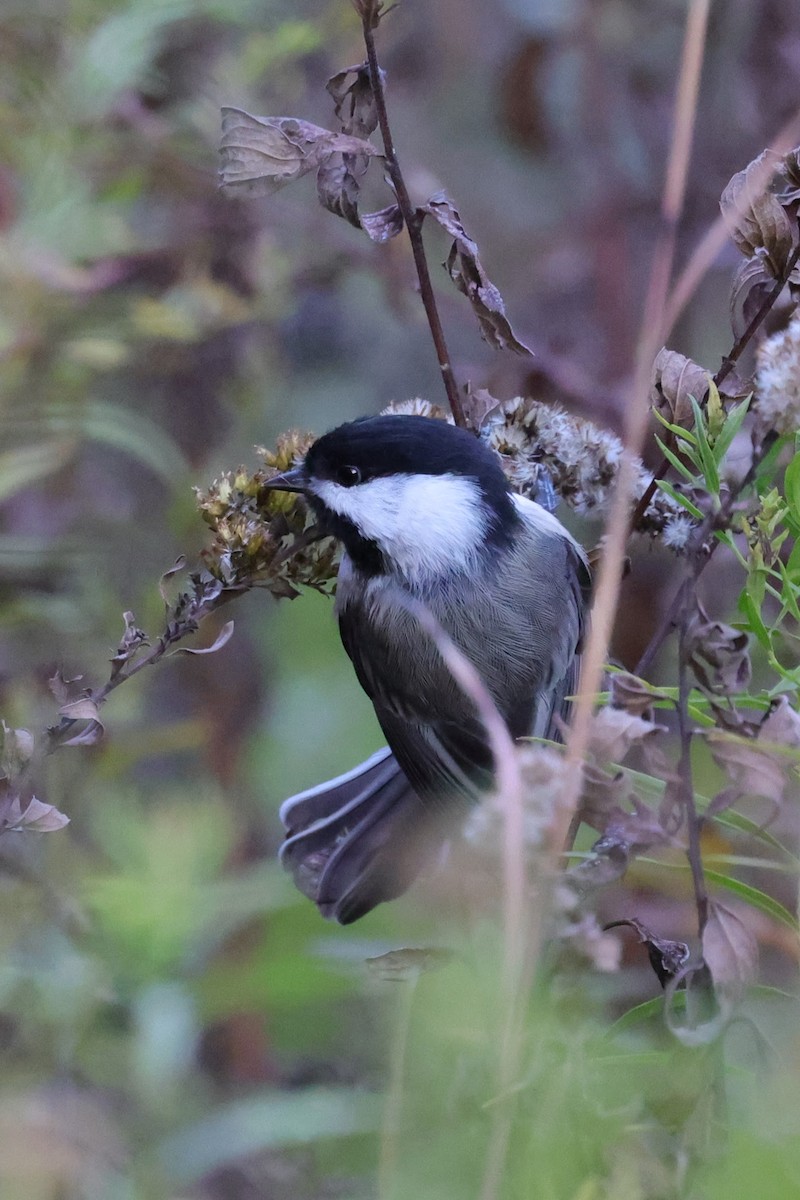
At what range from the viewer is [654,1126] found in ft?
2.62

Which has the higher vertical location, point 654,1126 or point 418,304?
point 418,304

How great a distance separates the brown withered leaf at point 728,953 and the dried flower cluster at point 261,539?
0.59 meters

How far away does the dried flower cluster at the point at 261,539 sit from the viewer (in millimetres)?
1257

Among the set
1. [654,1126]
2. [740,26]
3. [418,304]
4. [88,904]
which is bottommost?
[654,1126]

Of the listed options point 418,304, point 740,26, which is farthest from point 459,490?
point 740,26

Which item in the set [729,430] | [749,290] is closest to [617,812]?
[729,430]

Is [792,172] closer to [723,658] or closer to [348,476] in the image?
[723,658]

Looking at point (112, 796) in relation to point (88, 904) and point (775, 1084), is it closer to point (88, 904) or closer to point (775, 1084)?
point (88, 904)

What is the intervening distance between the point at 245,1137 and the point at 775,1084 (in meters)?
1.15

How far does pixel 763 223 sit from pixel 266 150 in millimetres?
481

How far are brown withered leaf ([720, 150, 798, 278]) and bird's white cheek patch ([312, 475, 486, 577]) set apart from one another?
59 cm

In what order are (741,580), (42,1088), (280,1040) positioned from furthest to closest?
(741,580), (280,1040), (42,1088)

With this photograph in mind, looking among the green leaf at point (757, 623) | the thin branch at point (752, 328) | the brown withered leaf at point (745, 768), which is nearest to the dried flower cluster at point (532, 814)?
the brown withered leaf at point (745, 768)

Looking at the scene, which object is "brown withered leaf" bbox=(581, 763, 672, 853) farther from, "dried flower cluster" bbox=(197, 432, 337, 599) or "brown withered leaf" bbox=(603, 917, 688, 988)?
"dried flower cluster" bbox=(197, 432, 337, 599)
